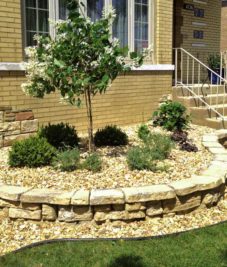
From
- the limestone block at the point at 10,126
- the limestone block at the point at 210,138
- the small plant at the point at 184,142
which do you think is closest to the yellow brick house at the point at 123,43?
the limestone block at the point at 10,126

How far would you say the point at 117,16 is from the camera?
723cm

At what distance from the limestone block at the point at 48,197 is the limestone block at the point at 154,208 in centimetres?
78

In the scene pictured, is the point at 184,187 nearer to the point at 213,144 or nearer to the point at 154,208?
the point at 154,208

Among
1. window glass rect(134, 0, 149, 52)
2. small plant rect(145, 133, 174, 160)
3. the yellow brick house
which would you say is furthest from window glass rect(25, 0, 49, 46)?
small plant rect(145, 133, 174, 160)

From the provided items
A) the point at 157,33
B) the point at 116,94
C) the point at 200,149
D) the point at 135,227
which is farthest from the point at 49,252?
the point at 157,33

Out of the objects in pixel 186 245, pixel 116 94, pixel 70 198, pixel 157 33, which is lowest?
pixel 186 245

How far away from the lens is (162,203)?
3822mm

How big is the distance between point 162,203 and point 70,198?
937 mm

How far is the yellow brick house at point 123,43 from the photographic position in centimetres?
570

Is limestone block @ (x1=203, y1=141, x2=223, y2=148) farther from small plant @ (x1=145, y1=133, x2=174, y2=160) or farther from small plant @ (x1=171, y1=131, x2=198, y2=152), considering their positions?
small plant @ (x1=145, y1=133, x2=174, y2=160)

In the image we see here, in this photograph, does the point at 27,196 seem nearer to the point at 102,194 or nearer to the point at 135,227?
the point at 102,194

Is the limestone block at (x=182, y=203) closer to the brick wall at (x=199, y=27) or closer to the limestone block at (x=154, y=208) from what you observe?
the limestone block at (x=154, y=208)

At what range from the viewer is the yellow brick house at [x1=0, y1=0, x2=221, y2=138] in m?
5.70

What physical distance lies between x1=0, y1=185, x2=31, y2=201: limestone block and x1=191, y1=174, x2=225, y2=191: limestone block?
5.78 ft
